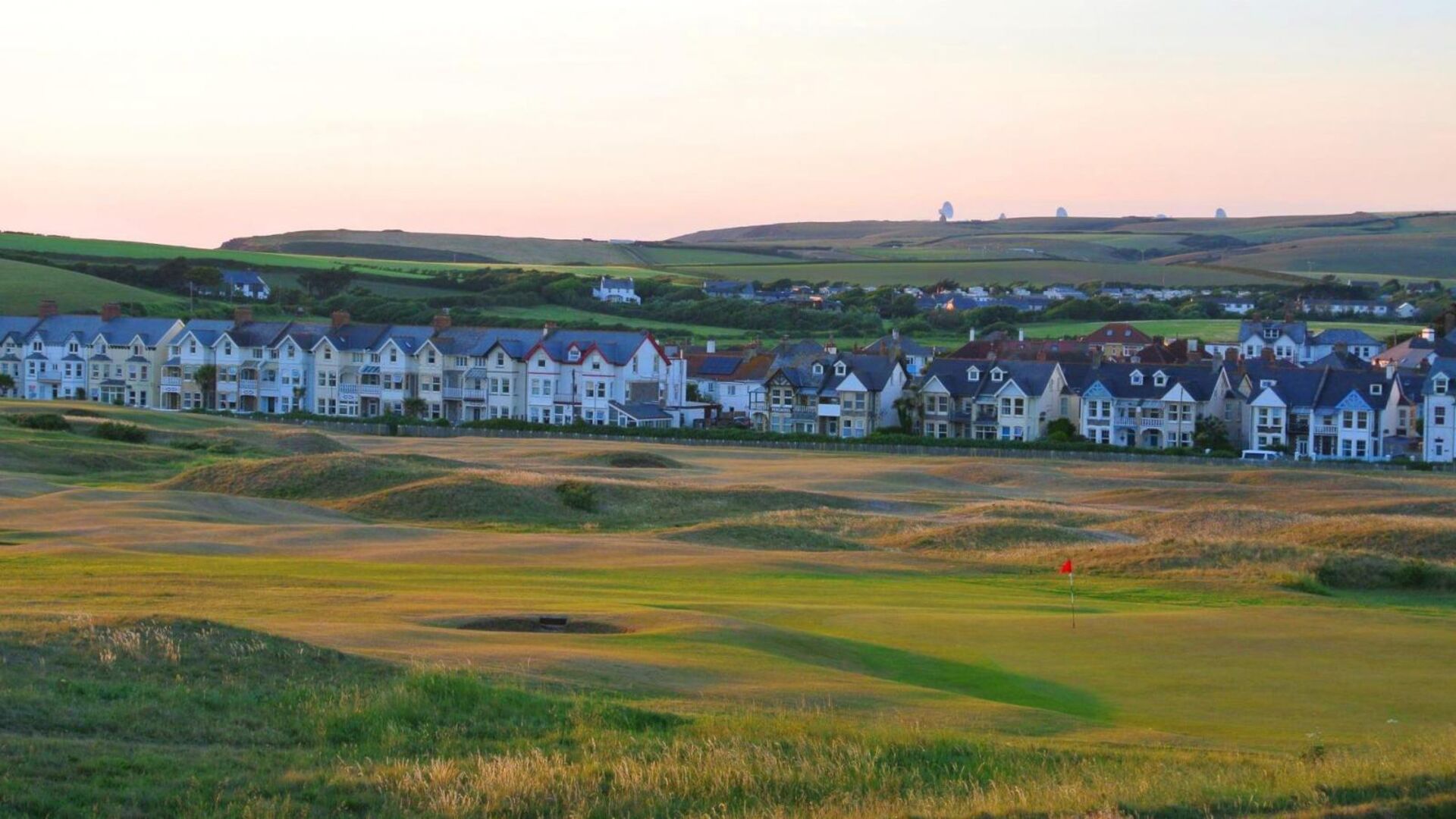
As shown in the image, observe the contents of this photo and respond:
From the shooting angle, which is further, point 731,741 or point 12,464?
point 12,464

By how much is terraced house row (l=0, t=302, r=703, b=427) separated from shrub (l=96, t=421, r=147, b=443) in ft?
116

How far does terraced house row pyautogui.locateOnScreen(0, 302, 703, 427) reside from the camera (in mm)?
117000

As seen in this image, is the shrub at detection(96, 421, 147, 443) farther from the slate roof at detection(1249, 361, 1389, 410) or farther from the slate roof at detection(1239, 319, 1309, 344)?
the slate roof at detection(1239, 319, 1309, 344)

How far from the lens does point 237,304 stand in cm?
16975

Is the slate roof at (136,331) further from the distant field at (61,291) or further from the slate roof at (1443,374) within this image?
the slate roof at (1443,374)

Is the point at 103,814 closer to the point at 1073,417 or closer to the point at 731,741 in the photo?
the point at 731,741

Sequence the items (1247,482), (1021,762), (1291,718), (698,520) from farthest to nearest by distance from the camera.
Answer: (1247,482)
(698,520)
(1291,718)
(1021,762)

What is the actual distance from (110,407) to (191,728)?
310ft

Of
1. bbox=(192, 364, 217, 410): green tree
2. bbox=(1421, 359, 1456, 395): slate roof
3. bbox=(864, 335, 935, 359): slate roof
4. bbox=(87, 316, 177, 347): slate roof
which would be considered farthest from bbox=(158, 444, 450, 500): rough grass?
bbox=(864, 335, 935, 359): slate roof

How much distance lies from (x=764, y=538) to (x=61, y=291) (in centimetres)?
12054

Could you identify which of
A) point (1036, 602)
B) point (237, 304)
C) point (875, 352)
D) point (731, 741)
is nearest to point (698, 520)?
point (1036, 602)

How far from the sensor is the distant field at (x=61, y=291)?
5866 inches

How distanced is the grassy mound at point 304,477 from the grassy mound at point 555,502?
5.93 ft

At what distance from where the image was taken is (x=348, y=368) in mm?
124688
